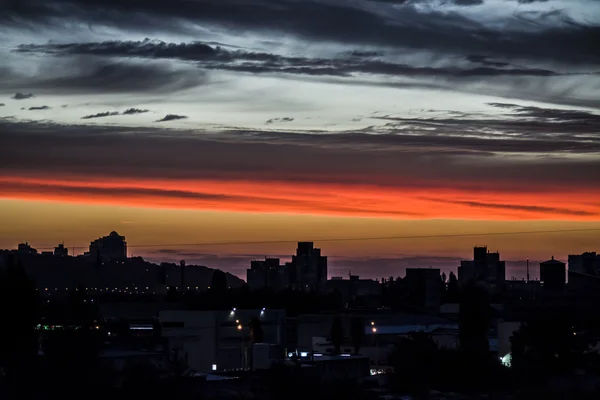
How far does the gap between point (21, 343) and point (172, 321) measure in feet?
59.2

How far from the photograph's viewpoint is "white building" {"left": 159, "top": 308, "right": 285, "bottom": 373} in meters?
45.4

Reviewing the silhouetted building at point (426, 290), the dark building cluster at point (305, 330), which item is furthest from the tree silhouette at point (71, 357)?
the silhouetted building at point (426, 290)

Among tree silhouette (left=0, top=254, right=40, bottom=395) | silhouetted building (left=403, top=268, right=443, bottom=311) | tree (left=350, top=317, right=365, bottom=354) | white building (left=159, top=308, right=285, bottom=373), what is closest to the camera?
tree silhouette (left=0, top=254, right=40, bottom=395)

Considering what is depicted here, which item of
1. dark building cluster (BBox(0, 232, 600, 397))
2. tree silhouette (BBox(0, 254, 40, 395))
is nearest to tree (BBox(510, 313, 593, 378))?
dark building cluster (BBox(0, 232, 600, 397))

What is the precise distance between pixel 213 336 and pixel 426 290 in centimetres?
4533

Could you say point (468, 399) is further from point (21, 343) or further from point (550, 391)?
point (21, 343)

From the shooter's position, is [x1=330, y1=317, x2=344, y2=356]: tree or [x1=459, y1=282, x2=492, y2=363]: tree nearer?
[x1=459, y1=282, x2=492, y2=363]: tree

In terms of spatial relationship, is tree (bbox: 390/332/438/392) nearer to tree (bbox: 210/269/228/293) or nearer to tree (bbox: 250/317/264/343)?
tree (bbox: 250/317/264/343)

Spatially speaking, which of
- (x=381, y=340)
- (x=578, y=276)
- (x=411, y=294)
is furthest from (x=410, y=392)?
(x=411, y=294)

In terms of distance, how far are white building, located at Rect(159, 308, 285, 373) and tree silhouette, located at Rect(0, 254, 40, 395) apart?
36.8 ft

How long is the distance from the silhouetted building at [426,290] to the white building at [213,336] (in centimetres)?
3126

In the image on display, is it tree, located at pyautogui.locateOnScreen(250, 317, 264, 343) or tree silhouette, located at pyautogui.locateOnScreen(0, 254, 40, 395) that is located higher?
tree silhouette, located at pyautogui.locateOnScreen(0, 254, 40, 395)

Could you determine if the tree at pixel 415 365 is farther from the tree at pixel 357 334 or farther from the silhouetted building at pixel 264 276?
the silhouetted building at pixel 264 276

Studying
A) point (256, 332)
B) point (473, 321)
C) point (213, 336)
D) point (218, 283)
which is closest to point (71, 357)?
point (256, 332)
